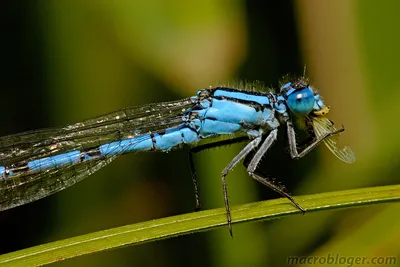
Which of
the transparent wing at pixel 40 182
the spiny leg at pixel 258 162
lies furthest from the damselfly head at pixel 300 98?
the transparent wing at pixel 40 182

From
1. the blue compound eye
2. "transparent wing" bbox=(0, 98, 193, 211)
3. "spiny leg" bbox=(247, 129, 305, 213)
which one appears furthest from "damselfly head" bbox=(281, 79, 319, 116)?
"transparent wing" bbox=(0, 98, 193, 211)

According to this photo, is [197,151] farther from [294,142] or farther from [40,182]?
[40,182]

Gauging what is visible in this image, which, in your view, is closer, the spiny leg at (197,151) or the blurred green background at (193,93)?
the blurred green background at (193,93)

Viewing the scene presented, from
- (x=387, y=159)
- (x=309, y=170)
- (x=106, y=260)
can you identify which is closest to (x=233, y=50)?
(x=309, y=170)

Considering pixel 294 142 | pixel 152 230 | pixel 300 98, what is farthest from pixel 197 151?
pixel 152 230

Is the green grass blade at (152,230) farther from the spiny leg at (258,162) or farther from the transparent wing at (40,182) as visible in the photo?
the transparent wing at (40,182)

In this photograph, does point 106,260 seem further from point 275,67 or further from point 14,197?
point 275,67
